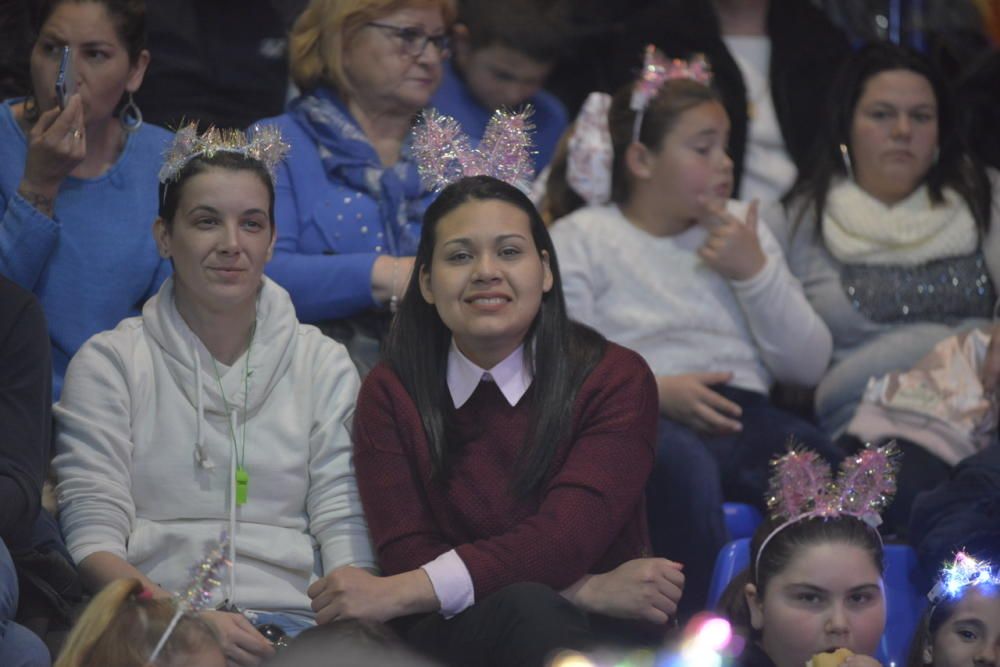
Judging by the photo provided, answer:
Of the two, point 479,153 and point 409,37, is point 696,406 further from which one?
point 409,37

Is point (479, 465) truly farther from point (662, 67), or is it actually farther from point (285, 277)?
point (662, 67)

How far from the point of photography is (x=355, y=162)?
3.55 meters

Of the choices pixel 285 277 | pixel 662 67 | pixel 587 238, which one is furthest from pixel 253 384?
pixel 662 67

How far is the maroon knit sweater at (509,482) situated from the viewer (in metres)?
2.78

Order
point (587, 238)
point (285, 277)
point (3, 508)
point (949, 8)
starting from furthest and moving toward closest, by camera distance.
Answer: point (949, 8), point (587, 238), point (285, 277), point (3, 508)

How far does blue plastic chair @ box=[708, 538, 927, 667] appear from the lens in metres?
3.19

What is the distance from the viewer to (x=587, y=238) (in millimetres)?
3721

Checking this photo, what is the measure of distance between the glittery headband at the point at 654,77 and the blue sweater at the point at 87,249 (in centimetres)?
109

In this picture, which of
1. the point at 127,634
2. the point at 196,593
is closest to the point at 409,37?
the point at 196,593

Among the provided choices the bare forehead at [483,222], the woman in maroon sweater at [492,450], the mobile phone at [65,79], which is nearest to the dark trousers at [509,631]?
the woman in maroon sweater at [492,450]

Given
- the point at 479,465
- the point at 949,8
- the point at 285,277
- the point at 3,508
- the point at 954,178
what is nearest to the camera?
the point at 3,508

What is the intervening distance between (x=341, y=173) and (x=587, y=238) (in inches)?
22.6

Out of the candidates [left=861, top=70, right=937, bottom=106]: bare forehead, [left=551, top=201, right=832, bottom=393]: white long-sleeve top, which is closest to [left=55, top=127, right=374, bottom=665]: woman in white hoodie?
[left=551, top=201, right=832, bottom=393]: white long-sleeve top

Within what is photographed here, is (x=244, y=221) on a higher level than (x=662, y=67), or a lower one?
lower
